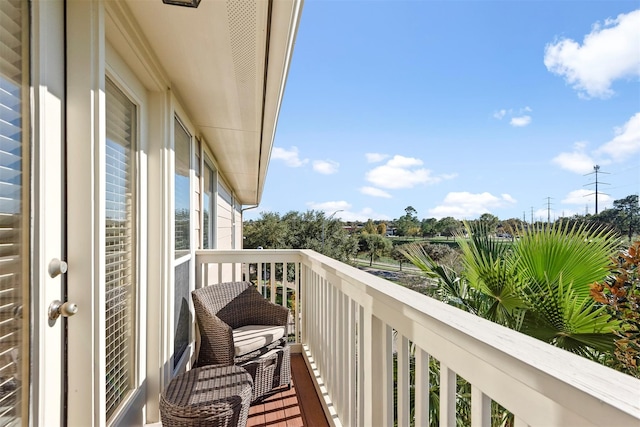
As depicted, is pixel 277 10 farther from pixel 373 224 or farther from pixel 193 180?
pixel 373 224

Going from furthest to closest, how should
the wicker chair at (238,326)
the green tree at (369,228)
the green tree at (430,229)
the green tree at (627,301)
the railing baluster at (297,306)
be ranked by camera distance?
the green tree at (369,228)
the green tree at (430,229)
the railing baluster at (297,306)
the wicker chair at (238,326)
the green tree at (627,301)

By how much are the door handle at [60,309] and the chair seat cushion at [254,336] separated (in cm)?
141

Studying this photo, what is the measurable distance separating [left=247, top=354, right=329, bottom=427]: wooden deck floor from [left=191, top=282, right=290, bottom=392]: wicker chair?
128mm

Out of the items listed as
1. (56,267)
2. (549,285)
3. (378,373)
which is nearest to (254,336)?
(378,373)

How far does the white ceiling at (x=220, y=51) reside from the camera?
1.59m

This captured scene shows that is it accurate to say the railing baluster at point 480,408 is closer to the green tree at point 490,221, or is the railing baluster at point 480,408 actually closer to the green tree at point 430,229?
the green tree at point 490,221

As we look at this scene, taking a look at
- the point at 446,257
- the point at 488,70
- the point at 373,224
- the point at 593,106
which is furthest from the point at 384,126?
the point at 446,257

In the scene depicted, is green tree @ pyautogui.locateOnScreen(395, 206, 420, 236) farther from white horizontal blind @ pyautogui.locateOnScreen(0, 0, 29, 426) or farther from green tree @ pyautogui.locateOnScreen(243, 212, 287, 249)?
green tree @ pyautogui.locateOnScreen(243, 212, 287, 249)

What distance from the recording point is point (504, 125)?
2914 centimetres

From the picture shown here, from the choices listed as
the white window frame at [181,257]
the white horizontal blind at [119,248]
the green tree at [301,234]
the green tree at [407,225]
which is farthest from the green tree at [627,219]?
the green tree at [301,234]

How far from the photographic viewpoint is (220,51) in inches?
75.8

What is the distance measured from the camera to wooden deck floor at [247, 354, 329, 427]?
7.32ft

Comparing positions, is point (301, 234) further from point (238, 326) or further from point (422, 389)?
point (422, 389)

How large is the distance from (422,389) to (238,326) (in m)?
2.27
